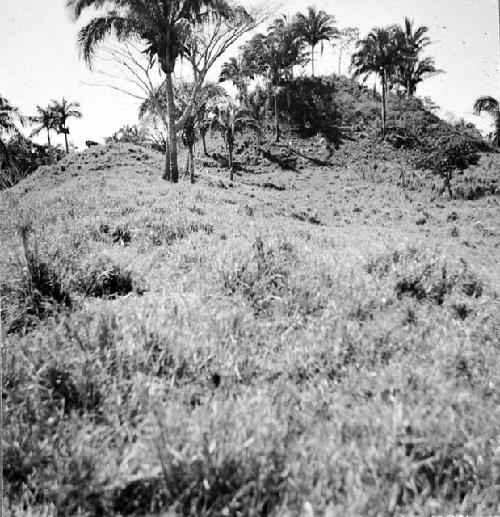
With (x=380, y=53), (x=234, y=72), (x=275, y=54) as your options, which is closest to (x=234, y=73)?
(x=234, y=72)

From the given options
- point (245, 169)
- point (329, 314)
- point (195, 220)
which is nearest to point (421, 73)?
point (245, 169)

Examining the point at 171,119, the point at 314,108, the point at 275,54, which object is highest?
the point at 275,54

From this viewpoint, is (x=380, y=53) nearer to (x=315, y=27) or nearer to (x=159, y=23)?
(x=315, y=27)

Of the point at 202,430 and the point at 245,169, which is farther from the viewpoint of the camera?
the point at 245,169

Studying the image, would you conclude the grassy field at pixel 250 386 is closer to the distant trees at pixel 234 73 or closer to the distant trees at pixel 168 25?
the distant trees at pixel 168 25

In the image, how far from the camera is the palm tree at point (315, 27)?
45531 mm

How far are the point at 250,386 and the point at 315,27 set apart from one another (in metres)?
53.2

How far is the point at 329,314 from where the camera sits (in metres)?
3.54

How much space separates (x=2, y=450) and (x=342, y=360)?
2201 mm

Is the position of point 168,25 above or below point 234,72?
below

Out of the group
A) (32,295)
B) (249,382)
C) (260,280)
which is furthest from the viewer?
(260,280)

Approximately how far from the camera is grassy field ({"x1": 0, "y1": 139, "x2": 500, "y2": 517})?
5.72 feet

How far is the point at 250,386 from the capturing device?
248 cm

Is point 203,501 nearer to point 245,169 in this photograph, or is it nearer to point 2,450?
point 2,450
